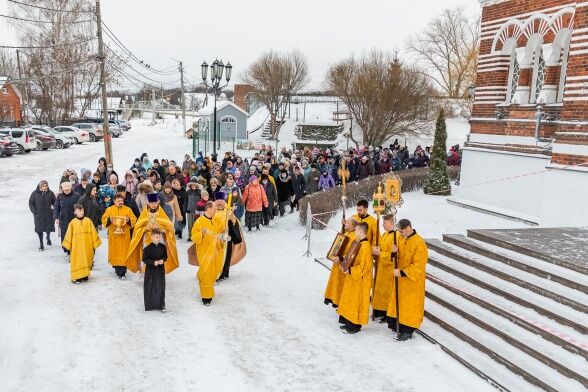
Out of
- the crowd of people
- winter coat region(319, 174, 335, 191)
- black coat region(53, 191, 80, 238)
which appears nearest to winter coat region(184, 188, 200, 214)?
the crowd of people

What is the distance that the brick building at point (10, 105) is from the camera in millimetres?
44938

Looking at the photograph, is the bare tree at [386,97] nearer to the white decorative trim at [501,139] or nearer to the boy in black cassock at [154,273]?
the white decorative trim at [501,139]

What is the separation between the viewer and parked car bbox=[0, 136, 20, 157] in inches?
1070

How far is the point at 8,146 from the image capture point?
27438 millimetres

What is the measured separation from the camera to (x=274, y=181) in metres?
14.0

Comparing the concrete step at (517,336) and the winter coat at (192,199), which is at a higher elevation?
the winter coat at (192,199)

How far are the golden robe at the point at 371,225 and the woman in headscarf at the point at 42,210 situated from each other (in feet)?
22.4

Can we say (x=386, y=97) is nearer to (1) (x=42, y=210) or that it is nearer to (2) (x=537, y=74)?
(2) (x=537, y=74)

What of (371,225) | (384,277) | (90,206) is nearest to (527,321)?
(384,277)

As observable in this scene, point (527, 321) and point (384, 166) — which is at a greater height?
point (384, 166)

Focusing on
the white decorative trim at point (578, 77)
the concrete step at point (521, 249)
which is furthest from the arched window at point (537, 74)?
the concrete step at point (521, 249)

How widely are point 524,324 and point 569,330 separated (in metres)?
0.50

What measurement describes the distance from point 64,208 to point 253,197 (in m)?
4.32

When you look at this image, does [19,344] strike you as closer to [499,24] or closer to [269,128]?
[499,24]
